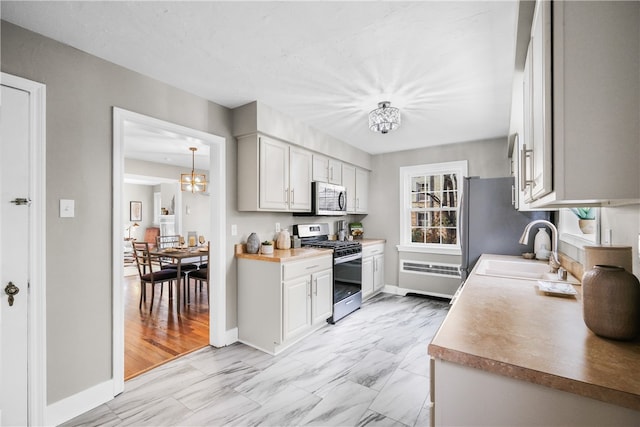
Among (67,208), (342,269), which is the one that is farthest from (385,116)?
(67,208)

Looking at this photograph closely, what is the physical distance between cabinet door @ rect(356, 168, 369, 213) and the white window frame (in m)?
0.60

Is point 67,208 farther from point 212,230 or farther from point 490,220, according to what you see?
point 490,220

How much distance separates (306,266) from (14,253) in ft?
6.90

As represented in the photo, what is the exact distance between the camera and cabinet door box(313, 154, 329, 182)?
3.67 m

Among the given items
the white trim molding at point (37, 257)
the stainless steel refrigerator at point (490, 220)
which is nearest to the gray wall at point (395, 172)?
the stainless steel refrigerator at point (490, 220)

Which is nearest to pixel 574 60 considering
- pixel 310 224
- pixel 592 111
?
pixel 592 111

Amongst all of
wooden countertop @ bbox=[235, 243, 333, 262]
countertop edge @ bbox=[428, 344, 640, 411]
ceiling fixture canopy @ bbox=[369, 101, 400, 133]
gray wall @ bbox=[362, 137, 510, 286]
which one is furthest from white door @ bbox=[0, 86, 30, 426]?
gray wall @ bbox=[362, 137, 510, 286]

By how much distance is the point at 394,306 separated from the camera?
4.02 m

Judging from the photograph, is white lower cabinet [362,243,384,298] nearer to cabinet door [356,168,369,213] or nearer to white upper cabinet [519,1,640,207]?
cabinet door [356,168,369,213]

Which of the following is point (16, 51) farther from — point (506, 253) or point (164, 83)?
point (506, 253)

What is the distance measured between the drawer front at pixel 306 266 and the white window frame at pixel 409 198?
6.05 feet

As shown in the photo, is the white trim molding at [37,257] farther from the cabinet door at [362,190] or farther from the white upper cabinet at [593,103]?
the cabinet door at [362,190]

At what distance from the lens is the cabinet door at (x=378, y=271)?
4.44m

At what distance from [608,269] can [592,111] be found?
1.73 feet
